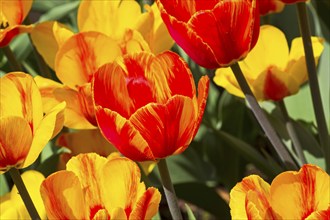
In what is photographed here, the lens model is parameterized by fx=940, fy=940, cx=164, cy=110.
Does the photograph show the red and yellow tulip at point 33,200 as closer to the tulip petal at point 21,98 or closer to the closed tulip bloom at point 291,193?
the tulip petal at point 21,98

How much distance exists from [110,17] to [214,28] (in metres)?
0.31

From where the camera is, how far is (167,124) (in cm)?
84

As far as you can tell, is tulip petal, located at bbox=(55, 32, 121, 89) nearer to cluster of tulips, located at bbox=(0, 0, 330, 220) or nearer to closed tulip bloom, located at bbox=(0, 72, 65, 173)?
cluster of tulips, located at bbox=(0, 0, 330, 220)

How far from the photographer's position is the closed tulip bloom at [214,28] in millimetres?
909

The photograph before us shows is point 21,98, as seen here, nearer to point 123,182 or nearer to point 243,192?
point 123,182

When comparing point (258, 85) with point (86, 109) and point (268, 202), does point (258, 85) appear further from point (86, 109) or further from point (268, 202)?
point (268, 202)

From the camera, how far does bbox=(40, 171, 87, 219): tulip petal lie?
2.66 ft

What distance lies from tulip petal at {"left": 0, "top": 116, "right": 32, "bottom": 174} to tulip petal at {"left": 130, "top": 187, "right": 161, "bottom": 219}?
0.13m

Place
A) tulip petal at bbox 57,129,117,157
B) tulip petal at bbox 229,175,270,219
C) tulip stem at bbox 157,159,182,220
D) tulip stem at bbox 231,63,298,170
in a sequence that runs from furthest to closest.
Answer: tulip petal at bbox 57,129,117,157, tulip stem at bbox 231,63,298,170, tulip stem at bbox 157,159,182,220, tulip petal at bbox 229,175,270,219

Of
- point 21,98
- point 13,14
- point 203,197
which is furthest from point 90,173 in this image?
→ point 203,197

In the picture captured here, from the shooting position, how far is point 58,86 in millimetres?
1094

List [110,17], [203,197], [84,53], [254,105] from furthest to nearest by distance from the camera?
[203,197] → [110,17] → [84,53] → [254,105]

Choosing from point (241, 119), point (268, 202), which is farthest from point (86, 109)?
point (241, 119)

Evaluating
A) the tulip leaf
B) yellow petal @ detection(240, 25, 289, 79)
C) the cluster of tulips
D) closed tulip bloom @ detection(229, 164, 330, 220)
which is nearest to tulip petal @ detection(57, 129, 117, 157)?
the cluster of tulips
